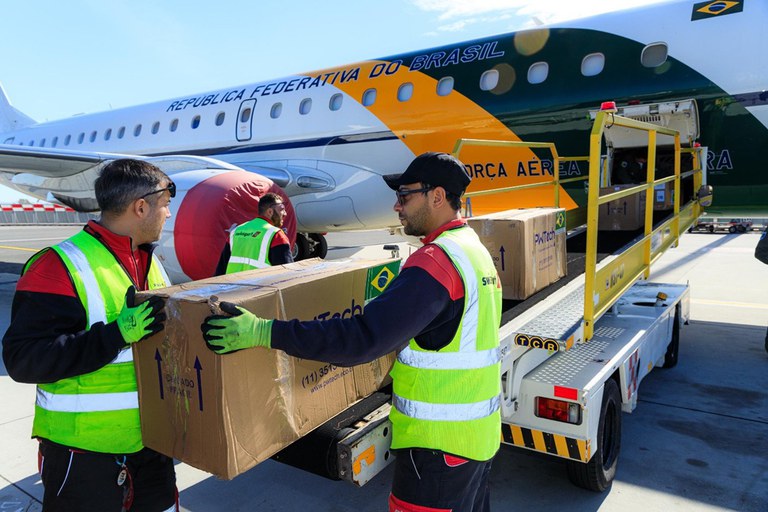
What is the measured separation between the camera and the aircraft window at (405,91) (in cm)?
785

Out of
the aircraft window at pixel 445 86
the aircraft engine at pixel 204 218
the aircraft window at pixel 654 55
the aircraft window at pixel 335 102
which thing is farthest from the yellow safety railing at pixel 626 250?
the aircraft window at pixel 335 102

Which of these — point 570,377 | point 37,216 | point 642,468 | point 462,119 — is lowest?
point 642,468

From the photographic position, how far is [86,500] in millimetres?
1931

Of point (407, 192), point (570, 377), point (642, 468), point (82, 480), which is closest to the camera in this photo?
point (82, 480)

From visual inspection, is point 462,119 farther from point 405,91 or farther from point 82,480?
point 82,480

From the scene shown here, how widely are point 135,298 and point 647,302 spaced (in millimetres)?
4547

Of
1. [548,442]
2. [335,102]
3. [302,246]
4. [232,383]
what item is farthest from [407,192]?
[302,246]

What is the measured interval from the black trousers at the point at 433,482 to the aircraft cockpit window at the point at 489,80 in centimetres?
609

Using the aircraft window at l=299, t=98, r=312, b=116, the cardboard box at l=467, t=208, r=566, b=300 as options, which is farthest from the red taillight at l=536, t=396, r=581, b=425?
the aircraft window at l=299, t=98, r=312, b=116

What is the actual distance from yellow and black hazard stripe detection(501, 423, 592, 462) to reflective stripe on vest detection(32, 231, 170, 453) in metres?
2.07

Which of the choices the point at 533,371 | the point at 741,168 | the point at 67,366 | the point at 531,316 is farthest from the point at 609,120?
the point at 741,168

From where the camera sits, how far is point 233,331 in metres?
1.68

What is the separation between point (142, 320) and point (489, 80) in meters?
6.39

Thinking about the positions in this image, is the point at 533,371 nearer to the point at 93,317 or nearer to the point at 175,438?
the point at 175,438
